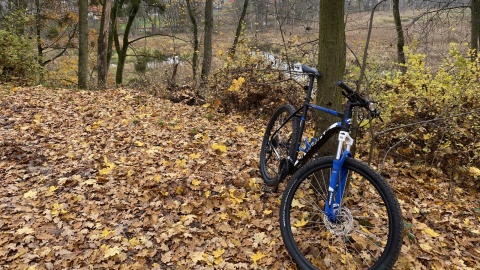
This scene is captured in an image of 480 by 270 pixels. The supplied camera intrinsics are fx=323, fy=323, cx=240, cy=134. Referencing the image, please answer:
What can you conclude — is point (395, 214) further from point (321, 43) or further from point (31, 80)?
point (31, 80)

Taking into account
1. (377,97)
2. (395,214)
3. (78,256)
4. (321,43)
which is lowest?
(78,256)

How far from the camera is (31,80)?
37.7ft

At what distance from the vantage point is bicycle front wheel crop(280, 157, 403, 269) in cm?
241

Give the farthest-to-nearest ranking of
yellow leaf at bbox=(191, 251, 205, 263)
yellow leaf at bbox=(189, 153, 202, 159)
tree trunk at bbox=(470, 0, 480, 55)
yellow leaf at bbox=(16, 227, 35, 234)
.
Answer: tree trunk at bbox=(470, 0, 480, 55)
yellow leaf at bbox=(189, 153, 202, 159)
yellow leaf at bbox=(16, 227, 35, 234)
yellow leaf at bbox=(191, 251, 205, 263)

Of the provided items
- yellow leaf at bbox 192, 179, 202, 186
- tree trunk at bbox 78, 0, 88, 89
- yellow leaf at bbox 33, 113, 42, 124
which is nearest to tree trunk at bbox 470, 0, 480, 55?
yellow leaf at bbox 192, 179, 202, 186

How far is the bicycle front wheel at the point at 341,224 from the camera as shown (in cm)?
241

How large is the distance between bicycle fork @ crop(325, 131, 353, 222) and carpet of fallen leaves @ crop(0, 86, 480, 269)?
663 millimetres

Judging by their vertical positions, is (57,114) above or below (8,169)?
above

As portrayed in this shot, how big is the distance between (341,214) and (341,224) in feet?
0.27

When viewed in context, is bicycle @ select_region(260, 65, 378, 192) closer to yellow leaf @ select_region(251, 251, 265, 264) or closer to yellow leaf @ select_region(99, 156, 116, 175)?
yellow leaf @ select_region(251, 251, 265, 264)

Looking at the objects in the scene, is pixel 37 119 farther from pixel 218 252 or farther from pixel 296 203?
pixel 296 203

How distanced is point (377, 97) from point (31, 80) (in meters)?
11.4

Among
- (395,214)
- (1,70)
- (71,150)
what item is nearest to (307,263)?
(395,214)

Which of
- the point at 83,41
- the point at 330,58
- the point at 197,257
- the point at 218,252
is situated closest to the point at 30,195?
the point at 197,257
